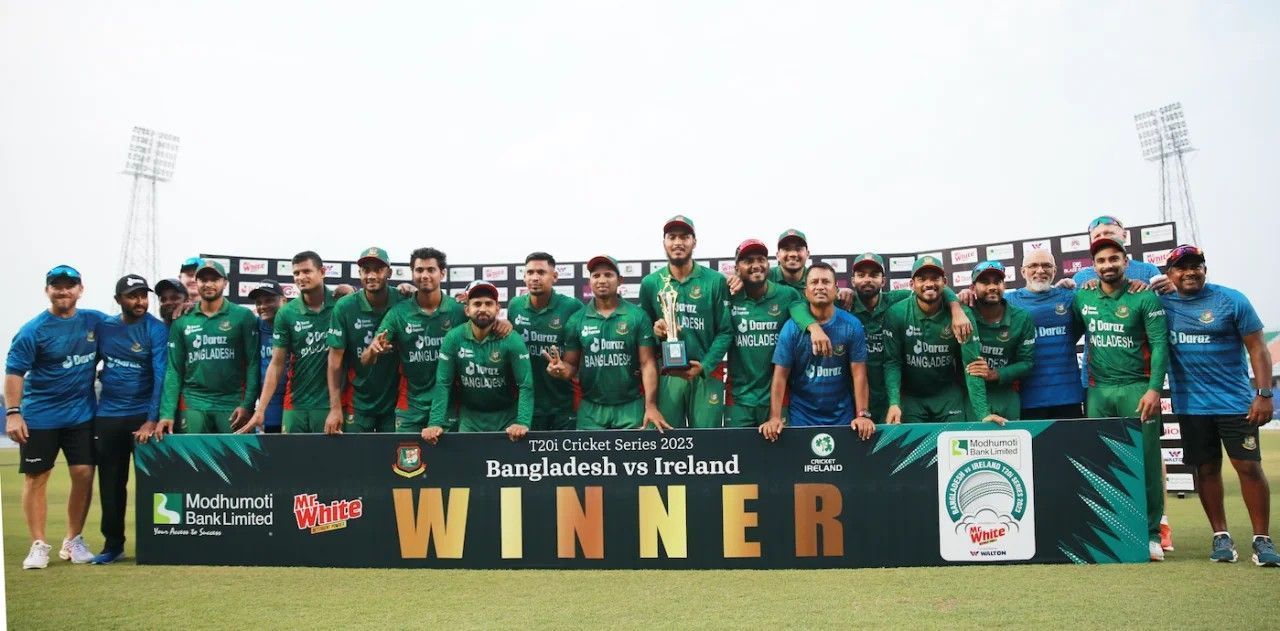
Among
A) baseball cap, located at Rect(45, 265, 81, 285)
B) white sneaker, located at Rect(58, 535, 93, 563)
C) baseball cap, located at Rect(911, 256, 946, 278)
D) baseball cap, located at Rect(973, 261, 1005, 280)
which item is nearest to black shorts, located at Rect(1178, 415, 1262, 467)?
baseball cap, located at Rect(973, 261, 1005, 280)

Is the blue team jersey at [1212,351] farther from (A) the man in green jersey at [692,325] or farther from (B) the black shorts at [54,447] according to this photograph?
(B) the black shorts at [54,447]

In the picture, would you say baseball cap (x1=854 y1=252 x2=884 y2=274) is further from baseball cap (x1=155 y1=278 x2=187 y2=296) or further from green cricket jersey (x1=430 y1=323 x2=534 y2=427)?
baseball cap (x1=155 y1=278 x2=187 y2=296)

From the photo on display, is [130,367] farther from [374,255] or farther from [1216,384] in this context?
[1216,384]

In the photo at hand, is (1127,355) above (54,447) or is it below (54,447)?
above

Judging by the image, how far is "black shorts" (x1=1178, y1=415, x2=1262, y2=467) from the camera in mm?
5738

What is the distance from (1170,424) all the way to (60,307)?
471 inches

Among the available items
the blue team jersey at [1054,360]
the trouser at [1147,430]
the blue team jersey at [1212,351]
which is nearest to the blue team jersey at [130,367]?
the blue team jersey at [1054,360]

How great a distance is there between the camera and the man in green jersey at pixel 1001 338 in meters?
6.24

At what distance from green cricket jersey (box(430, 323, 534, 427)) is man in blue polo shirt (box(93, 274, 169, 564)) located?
91.6 inches

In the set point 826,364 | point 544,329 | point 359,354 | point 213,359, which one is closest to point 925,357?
point 826,364

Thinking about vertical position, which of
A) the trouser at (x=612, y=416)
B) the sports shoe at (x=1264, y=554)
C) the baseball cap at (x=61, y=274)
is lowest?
the sports shoe at (x=1264, y=554)

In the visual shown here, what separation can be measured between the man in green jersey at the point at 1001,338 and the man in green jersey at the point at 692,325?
1.76m

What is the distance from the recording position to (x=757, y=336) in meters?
6.46

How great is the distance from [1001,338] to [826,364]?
4.28 feet
